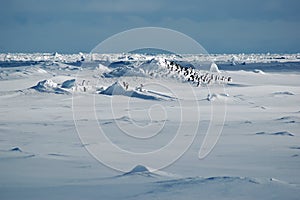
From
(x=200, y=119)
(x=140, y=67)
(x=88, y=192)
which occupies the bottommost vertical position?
(x=88, y=192)

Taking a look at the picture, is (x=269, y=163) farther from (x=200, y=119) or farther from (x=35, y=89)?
(x=35, y=89)

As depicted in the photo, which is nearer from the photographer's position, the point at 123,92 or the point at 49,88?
the point at 123,92

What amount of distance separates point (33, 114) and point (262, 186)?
7.47 m

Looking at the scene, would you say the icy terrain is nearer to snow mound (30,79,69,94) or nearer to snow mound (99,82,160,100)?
snow mound (99,82,160,100)

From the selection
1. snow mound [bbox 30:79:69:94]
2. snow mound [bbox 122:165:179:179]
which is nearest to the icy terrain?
snow mound [bbox 122:165:179:179]

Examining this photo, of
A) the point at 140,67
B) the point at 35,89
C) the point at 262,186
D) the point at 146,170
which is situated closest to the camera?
the point at 262,186

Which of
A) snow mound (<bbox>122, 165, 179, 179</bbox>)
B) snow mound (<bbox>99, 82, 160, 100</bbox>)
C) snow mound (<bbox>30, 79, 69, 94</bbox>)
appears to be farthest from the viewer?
snow mound (<bbox>30, 79, 69, 94</bbox>)

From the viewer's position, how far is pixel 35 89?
656 inches

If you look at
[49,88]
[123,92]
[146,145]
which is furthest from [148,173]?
[49,88]

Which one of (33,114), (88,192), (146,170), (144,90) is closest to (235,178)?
(146,170)

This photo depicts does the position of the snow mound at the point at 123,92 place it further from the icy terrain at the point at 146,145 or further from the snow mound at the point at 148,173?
the snow mound at the point at 148,173

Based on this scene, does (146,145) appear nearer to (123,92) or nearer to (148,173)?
(148,173)

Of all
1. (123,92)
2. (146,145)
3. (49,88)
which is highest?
(49,88)

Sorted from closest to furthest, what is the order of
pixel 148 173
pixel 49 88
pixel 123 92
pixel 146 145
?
1. pixel 148 173
2. pixel 146 145
3. pixel 123 92
4. pixel 49 88
